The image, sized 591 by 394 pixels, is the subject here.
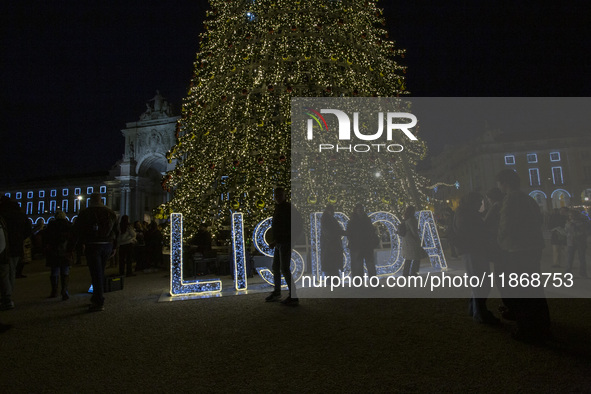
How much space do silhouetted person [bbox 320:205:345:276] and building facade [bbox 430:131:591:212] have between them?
37.9 ft

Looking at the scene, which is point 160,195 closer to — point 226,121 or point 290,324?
point 226,121

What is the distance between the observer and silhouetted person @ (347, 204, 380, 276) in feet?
27.1

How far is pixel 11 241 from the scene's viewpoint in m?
6.71

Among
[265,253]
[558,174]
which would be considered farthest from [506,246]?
[558,174]

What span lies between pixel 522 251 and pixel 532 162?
2552 centimetres

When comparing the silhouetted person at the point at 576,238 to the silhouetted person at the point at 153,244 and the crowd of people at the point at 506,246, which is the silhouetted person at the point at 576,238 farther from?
the silhouetted person at the point at 153,244

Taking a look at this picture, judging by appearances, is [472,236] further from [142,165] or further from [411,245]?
[142,165]

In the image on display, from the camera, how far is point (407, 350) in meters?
3.57

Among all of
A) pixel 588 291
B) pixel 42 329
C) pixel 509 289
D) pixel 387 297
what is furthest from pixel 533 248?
pixel 42 329

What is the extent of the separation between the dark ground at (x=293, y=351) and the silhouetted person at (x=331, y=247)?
7.70 ft

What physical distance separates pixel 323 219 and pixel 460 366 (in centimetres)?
544

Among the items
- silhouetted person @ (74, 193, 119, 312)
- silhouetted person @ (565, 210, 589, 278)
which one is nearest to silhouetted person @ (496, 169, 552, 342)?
silhouetted person @ (565, 210, 589, 278)

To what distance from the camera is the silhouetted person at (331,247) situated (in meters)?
8.25

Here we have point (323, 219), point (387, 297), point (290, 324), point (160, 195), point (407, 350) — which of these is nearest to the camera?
point (407, 350)
